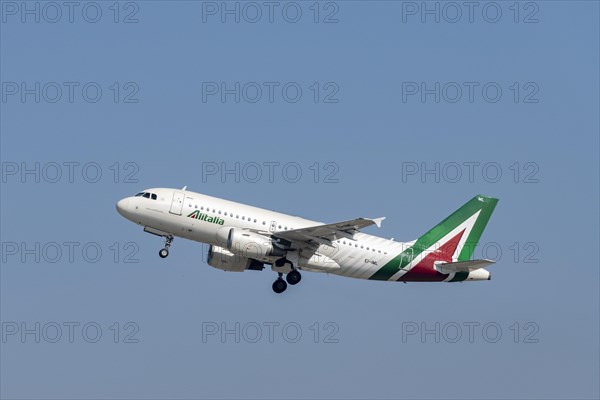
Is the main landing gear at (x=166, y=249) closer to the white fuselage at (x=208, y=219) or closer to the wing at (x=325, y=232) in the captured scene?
the white fuselage at (x=208, y=219)

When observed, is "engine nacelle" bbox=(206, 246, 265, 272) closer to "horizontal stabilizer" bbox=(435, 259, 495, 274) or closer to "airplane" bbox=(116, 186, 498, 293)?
"airplane" bbox=(116, 186, 498, 293)

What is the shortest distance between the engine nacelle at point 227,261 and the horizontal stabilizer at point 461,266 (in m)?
10.5

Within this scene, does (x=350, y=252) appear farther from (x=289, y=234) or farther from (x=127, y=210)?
(x=127, y=210)

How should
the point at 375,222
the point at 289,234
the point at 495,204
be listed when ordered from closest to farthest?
1. the point at 375,222
2. the point at 289,234
3. the point at 495,204

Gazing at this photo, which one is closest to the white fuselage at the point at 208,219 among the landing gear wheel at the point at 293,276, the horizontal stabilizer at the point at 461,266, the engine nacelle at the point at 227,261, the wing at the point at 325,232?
the landing gear wheel at the point at 293,276

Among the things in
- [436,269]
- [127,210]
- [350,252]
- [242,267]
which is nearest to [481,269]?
[436,269]

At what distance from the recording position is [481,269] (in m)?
70.6

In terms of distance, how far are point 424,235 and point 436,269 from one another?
2.54 metres

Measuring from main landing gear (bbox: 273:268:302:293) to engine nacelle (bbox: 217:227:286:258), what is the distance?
107 inches

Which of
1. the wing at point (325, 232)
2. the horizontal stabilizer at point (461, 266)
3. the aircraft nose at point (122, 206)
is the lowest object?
the horizontal stabilizer at point (461, 266)

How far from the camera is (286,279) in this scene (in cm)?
6925

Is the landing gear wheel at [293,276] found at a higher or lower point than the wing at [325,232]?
lower

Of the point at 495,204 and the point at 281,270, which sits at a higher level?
the point at 495,204

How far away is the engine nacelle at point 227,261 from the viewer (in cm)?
7056
